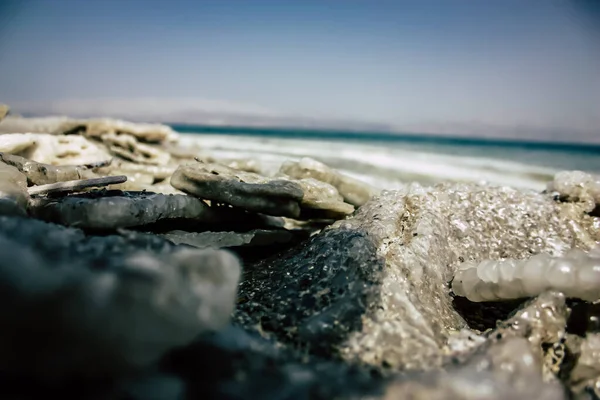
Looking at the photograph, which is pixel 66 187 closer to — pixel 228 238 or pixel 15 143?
pixel 228 238

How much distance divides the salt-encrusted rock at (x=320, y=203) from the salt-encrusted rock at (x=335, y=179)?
0.45 metres

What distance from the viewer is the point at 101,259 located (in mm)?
1218

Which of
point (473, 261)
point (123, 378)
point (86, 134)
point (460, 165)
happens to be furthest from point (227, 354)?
point (460, 165)

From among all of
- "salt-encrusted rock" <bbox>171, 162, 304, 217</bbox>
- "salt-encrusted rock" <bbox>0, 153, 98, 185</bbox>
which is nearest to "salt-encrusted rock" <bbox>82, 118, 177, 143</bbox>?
"salt-encrusted rock" <bbox>0, 153, 98, 185</bbox>

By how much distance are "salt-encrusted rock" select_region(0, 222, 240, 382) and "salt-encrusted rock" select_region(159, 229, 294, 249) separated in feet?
4.47

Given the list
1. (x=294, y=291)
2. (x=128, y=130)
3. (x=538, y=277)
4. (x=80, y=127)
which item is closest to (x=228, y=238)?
(x=294, y=291)

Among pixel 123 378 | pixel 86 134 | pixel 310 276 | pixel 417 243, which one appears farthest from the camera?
pixel 86 134

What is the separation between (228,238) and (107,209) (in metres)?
1.00

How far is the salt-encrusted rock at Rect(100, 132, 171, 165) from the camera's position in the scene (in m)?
6.72

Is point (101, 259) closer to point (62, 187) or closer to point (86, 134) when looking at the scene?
point (62, 187)

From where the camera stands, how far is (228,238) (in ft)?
9.00

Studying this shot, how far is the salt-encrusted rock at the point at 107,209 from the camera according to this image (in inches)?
72.1

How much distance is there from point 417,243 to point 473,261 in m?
0.46

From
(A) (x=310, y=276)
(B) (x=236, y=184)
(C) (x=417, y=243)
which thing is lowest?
(A) (x=310, y=276)
